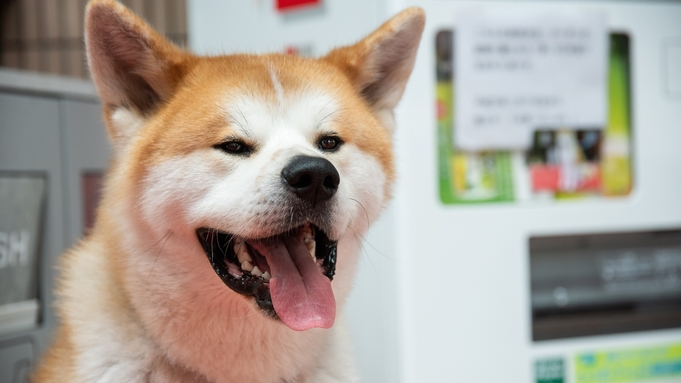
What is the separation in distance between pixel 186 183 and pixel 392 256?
24.5 inches

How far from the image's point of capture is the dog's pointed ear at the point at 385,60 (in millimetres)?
954

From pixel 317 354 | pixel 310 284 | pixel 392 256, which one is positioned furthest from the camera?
pixel 392 256

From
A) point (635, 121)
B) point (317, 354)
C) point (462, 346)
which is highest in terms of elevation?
point (635, 121)

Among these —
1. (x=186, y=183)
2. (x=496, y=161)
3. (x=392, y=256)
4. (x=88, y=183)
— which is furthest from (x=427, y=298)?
(x=88, y=183)

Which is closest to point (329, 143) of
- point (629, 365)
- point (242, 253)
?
point (242, 253)

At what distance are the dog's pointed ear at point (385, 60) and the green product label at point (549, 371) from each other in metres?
0.74

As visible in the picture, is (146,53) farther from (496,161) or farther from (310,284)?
(496,161)

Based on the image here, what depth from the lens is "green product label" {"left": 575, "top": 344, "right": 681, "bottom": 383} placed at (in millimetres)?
1408

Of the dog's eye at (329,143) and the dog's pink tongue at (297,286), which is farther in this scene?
the dog's eye at (329,143)

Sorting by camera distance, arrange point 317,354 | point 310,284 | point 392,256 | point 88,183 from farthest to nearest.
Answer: point 88,183 < point 392,256 < point 317,354 < point 310,284

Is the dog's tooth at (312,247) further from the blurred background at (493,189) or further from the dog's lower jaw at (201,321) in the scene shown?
the blurred background at (493,189)

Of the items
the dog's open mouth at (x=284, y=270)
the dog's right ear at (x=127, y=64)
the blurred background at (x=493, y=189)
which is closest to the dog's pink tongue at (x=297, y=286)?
the dog's open mouth at (x=284, y=270)

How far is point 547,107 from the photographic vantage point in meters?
1.37

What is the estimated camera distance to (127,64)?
0.86 m
